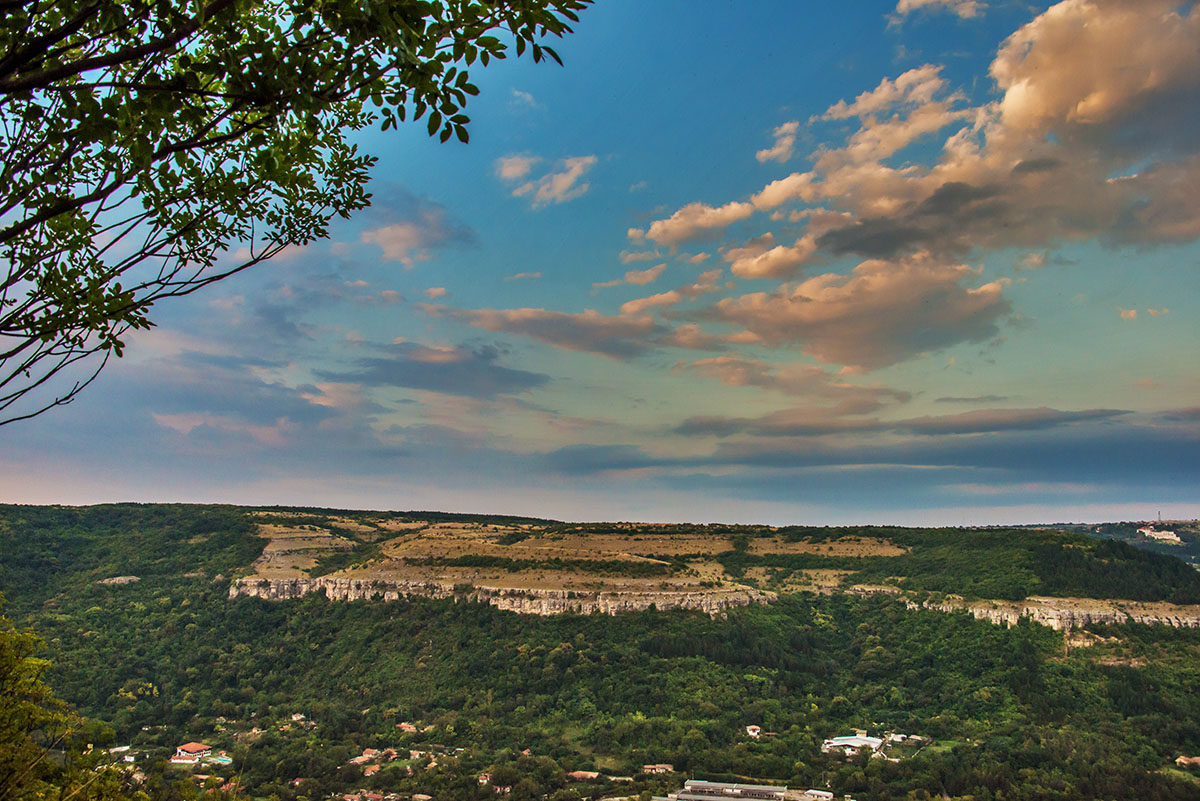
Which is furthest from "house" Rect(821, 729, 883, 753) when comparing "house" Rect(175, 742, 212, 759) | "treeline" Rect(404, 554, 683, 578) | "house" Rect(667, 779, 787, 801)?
"house" Rect(175, 742, 212, 759)

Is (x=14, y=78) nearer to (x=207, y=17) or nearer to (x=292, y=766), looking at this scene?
(x=207, y=17)

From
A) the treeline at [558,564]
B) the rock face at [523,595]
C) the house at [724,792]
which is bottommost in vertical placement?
the house at [724,792]

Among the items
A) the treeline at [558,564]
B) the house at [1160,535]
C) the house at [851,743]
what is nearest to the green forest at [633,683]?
the house at [851,743]

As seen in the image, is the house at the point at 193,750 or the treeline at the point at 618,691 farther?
the house at the point at 193,750

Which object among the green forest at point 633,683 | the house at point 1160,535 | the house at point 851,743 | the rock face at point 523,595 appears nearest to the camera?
the green forest at point 633,683

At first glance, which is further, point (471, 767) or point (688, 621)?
point (688, 621)

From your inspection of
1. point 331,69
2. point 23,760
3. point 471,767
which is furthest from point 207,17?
point 471,767

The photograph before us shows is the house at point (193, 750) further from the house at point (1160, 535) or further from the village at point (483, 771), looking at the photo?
the house at point (1160, 535)

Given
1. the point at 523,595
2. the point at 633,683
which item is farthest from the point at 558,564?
the point at 633,683

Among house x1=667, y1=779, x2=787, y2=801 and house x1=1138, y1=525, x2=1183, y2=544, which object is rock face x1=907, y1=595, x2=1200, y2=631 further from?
house x1=1138, y1=525, x2=1183, y2=544
